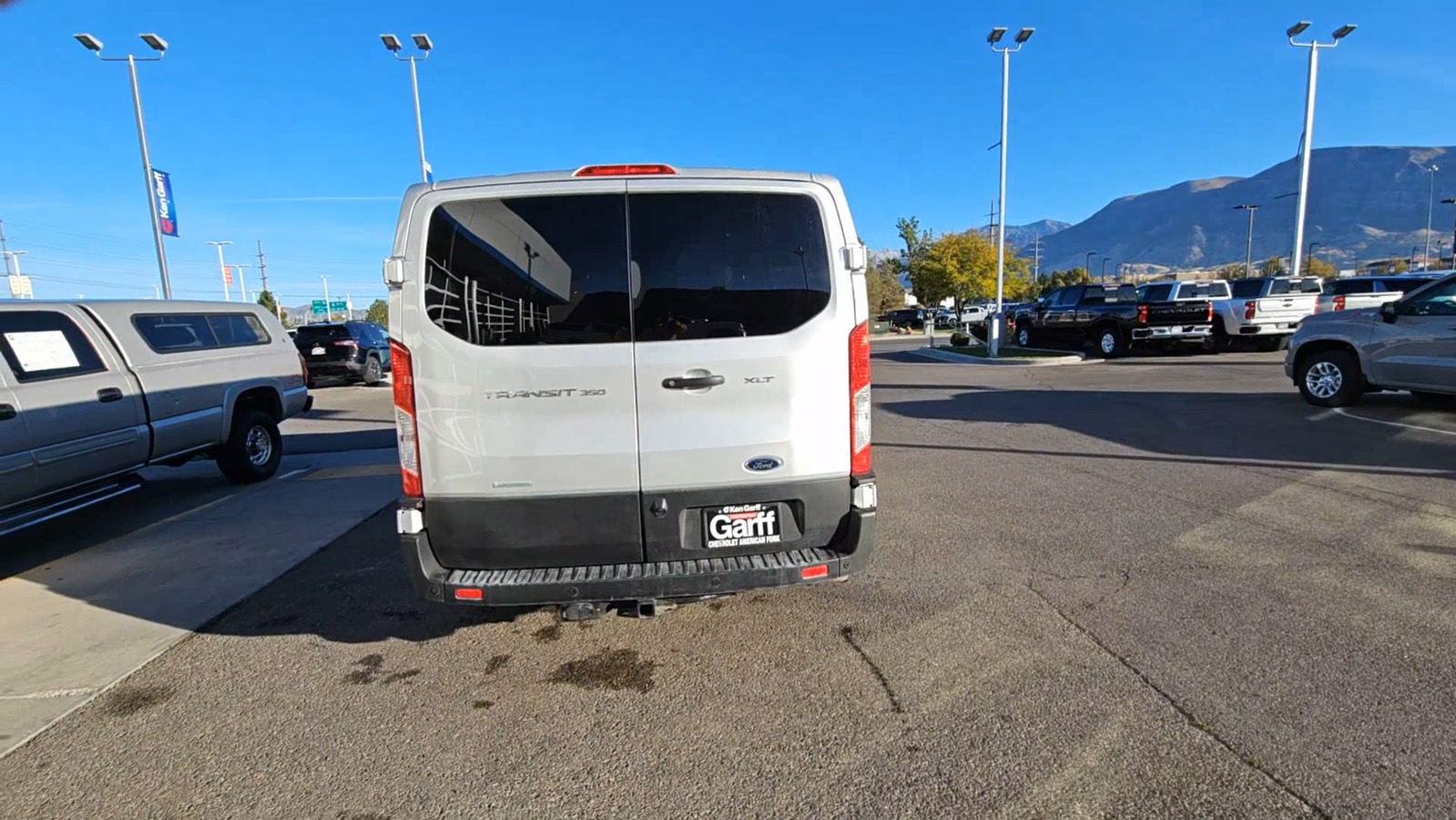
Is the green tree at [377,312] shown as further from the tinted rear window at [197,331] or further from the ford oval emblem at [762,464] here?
the ford oval emblem at [762,464]

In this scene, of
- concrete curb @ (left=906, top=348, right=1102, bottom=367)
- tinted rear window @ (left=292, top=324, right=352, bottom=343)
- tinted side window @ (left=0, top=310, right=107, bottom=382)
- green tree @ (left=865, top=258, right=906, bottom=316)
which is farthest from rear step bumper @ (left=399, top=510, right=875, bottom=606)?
green tree @ (left=865, top=258, right=906, bottom=316)

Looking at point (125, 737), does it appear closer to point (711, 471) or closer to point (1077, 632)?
point (711, 471)

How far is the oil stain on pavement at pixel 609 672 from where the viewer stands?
3.42 metres

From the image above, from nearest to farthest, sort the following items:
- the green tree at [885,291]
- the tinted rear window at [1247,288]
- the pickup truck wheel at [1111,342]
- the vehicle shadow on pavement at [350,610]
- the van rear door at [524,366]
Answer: the van rear door at [524,366] < the vehicle shadow on pavement at [350,610] < the tinted rear window at [1247,288] < the pickup truck wheel at [1111,342] < the green tree at [885,291]

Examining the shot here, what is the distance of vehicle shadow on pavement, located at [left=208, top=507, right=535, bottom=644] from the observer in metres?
4.09

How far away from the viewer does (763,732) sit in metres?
2.99

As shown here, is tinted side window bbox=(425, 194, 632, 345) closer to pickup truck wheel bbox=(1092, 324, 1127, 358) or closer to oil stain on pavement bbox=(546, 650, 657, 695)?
oil stain on pavement bbox=(546, 650, 657, 695)

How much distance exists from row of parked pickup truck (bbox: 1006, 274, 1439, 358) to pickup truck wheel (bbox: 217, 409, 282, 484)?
63.3 ft

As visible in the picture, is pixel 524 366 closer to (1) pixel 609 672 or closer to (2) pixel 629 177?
(2) pixel 629 177

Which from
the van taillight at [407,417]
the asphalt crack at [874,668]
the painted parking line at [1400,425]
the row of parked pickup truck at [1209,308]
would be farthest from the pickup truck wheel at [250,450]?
the row of parked pickup truck at [1209,308]

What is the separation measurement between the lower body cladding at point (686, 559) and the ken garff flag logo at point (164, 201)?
85.0 feet

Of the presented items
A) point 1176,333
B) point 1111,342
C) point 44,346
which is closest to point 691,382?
point 44,346

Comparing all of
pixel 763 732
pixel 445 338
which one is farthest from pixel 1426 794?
pixel 445 338

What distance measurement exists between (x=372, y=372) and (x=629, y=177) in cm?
1795
